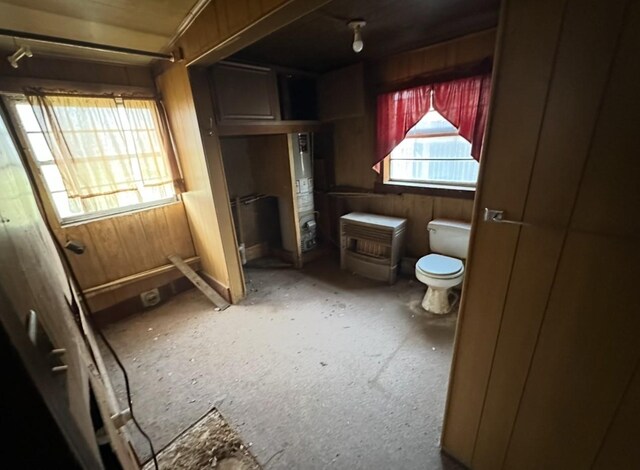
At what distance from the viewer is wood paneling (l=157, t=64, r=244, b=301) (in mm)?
2258

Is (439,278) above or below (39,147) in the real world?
below

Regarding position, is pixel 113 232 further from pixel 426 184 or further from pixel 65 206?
pixel 426 184

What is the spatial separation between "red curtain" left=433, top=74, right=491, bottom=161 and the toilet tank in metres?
0.60

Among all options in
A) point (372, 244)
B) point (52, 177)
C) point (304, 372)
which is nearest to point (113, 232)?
point (52, 177)

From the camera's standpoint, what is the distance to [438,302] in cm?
241

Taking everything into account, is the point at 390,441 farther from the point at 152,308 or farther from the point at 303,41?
the point at 303,41

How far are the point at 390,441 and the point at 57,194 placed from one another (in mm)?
2945

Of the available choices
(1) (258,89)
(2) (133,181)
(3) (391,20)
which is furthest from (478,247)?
(2) (133,181)

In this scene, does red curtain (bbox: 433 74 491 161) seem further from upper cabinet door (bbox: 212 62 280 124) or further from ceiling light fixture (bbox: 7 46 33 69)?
ceiling light fixture (bbox: 7 46 33 69)

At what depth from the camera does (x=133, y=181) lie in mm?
2521

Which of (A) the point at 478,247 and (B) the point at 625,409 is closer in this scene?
(B) the point at 625,409

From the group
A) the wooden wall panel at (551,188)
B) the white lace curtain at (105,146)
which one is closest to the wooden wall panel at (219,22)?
the white lace curtain at (105,146)

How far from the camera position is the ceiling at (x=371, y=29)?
1.71 metres

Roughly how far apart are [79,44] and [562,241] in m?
2.84
